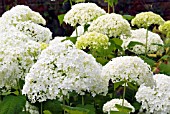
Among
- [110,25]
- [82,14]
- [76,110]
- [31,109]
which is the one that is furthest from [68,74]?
[82,14]

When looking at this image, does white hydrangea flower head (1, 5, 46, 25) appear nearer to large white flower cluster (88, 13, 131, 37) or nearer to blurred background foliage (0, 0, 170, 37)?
large white flower cluster (88, 13, 131, 37)

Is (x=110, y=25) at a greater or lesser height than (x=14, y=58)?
greater

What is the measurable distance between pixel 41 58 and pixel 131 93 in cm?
77

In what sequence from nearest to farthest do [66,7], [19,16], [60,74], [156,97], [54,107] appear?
[60,74] < [54,107] < [156,97] < [19,16] < [66,7]

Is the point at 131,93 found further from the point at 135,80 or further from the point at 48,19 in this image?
the point at 48,19

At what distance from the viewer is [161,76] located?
2.48 metres

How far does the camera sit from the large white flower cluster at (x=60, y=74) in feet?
6.25

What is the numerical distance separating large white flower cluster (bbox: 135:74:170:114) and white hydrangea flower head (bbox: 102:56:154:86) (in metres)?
0.20

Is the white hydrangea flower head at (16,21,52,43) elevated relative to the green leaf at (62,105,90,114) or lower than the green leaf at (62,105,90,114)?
elevated

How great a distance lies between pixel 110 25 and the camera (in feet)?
8.99

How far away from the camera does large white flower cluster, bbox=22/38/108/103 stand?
6.25 ft

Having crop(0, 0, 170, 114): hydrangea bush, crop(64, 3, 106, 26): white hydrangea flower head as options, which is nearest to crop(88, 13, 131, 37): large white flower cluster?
crop(0, 0, 170, 114): hydrangea bush

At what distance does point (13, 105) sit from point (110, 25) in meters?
0.85

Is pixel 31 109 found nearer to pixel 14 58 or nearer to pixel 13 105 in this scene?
pixel 13 105
